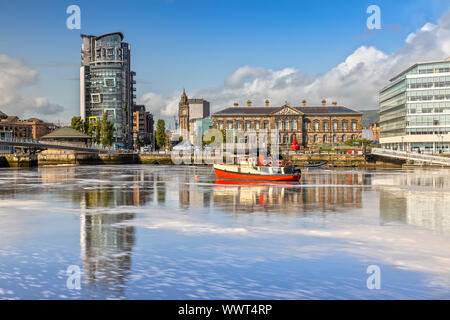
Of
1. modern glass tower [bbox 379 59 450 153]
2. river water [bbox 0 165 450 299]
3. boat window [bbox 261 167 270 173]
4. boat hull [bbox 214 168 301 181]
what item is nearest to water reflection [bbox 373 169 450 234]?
river water [bbox 0 165 450 299]

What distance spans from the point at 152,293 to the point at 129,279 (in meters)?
1.70

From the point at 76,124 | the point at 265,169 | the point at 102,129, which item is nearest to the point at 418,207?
the point at 265,169

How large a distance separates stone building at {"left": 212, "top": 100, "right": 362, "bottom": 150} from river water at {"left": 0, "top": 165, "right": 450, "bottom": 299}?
515 feet

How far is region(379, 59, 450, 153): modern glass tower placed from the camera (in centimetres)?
12169

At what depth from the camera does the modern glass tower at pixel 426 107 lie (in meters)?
122

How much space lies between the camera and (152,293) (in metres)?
13.9

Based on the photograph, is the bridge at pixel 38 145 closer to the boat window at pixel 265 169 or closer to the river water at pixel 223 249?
the boat window at pixel 265 169

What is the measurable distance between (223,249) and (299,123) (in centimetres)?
17698

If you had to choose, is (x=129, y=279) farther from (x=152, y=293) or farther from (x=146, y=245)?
(x=146, y=245)

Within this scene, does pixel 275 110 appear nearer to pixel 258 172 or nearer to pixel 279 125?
pixel 279 125

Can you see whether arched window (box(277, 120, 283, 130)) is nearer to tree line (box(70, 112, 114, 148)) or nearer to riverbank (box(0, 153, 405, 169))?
riverbank (box(0, 153, 405, 169))

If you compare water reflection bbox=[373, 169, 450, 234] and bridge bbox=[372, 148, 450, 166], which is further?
bridge bbox=[372, 148, 450, 166]

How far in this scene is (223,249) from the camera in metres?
19.8
